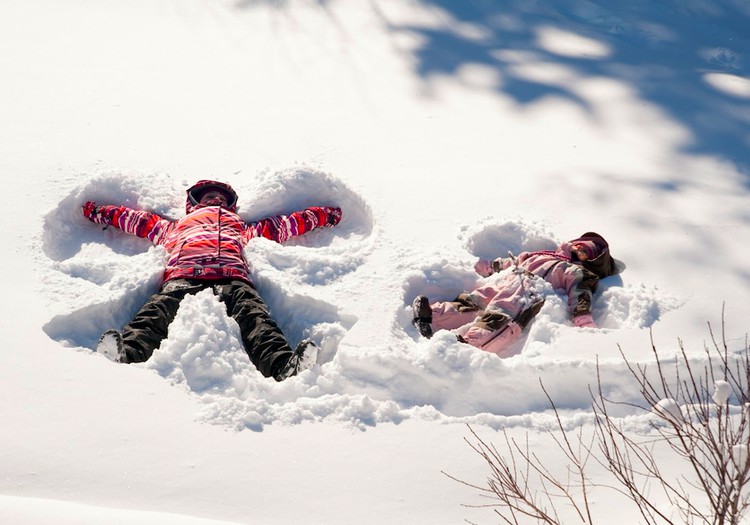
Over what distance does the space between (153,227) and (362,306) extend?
1503 millimetres

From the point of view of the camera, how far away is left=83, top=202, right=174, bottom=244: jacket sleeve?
492 centimetres

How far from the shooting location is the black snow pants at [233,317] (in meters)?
3.85

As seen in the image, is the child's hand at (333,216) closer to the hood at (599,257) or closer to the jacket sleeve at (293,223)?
the jacket sleeve at (293,223)

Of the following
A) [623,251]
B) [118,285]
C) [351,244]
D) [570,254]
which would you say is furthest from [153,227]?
[623,251]

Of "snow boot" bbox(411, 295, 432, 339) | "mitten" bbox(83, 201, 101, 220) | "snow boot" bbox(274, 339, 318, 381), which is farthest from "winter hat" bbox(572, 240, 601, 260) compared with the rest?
"mitten" bbox(83, 201, 101, 220)

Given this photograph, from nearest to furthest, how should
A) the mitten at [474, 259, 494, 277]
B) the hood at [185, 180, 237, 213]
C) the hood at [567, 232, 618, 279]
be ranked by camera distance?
the hood at [567, 232, 618, 279] → the mitten at [474, 259, 494, 277] → the hood at [185, 180, 237, 213]

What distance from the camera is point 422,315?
14.1 ft

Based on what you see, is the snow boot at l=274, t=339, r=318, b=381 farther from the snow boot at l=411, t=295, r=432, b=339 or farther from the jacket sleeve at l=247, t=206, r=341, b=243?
the jacket sleeve at l=247, t=206, r=341, b=243

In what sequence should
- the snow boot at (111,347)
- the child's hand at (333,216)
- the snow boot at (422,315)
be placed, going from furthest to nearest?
the child's hand at (333,216)
the snow boot at (422,315)
the snow boot at (111,347)

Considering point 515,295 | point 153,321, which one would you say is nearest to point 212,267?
point 153,321

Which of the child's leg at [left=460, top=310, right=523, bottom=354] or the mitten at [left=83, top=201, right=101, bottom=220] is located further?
the mitten at [left=83, top=201, right=101, bottom=220]

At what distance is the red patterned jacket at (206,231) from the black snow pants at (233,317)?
99 mm

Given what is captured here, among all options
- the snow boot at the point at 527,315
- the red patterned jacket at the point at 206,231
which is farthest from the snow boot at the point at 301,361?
the snow boot at the point at 527,315

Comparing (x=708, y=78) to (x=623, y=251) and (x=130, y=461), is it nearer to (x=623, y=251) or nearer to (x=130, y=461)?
(x=623, y=251)
